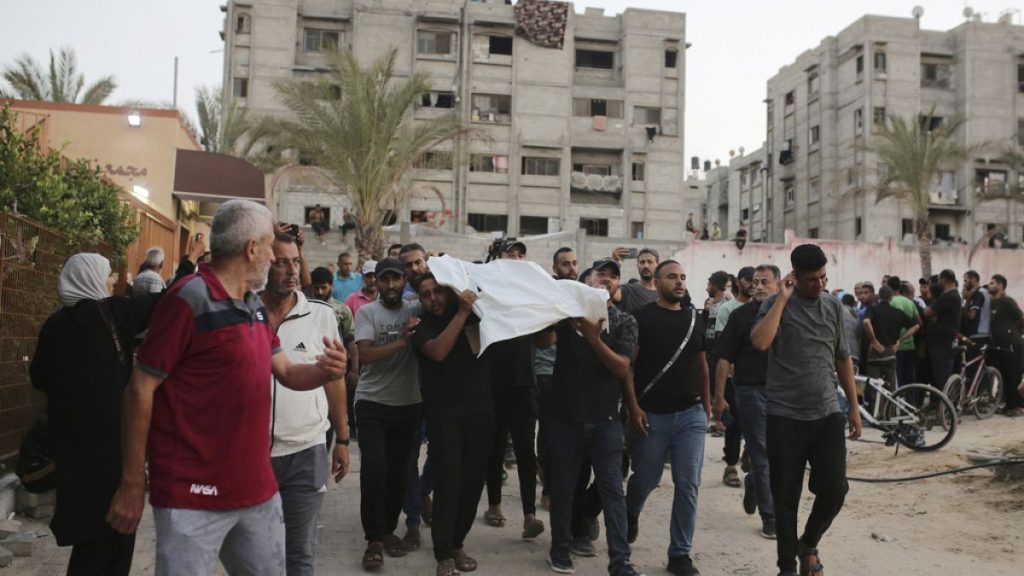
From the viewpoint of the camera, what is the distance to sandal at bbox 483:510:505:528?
666 centimetres

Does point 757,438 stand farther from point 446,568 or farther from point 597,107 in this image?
point 597,107

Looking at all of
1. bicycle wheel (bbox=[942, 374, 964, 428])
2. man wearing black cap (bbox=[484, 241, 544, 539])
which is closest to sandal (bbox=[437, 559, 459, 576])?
man wearing black cap (bbox=[484, 241, 544, 539])

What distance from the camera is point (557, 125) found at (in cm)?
4322

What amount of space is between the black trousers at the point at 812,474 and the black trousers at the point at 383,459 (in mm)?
2404

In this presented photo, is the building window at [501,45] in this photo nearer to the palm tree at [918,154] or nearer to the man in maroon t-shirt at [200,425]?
A: the palm tree at [918,154]

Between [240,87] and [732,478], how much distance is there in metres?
38.4

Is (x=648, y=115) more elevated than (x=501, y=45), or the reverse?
(x=501, y=45)

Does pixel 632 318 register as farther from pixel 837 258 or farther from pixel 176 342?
pixel 837 258

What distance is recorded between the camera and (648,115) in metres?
44.2

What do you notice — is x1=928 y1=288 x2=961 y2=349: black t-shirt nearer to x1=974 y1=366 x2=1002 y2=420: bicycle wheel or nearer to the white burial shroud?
x1=974 y1=366 x2=1002 y2=420: bicycle wheel

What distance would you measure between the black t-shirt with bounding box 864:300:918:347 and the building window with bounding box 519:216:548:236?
31.4 meters

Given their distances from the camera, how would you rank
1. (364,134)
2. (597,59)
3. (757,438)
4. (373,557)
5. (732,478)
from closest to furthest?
(373,557), (757,438), (732,478), (364,134), (597,59)

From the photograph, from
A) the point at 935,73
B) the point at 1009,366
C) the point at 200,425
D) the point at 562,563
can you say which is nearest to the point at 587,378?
the point at 562,563

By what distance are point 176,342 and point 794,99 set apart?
56.1m
